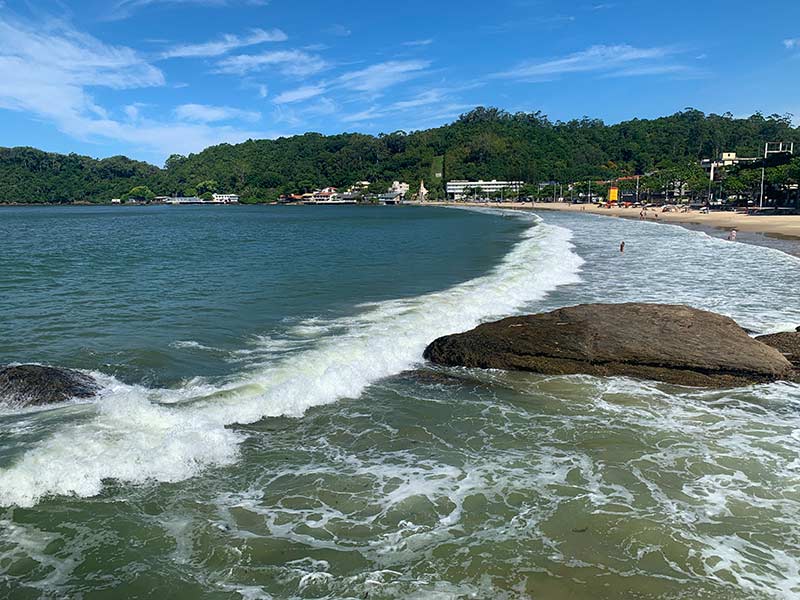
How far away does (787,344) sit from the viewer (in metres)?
12.7

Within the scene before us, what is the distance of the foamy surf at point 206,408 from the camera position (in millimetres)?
7776

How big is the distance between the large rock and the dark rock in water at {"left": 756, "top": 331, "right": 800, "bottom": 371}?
0.51m

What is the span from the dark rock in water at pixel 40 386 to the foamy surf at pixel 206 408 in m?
0.50

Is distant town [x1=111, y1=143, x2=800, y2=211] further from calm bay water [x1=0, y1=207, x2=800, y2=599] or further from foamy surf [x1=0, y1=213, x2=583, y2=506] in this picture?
calm bay water [x1=0, y1=207, x2=800, y2=599]

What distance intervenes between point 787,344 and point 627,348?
3.85 meters

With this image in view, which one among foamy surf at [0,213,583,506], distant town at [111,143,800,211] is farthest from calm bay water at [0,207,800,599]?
distant town at [111,143,800,211]

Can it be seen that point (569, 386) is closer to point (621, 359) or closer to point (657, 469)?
point (621, 359)

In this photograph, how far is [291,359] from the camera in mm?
13211

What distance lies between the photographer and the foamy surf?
7.78m

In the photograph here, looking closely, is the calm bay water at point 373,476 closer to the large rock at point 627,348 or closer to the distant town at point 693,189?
the large rock at point 627,348

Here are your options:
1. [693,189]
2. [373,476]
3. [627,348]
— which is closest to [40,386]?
[373,476]

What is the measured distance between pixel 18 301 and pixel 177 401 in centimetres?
1495

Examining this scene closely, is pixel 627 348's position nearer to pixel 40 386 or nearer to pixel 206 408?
pixel 206 408

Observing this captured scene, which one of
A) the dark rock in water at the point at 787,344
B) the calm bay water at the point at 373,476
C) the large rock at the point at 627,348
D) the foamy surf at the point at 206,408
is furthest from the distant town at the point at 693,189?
the calm bay water at the point at 373,476
